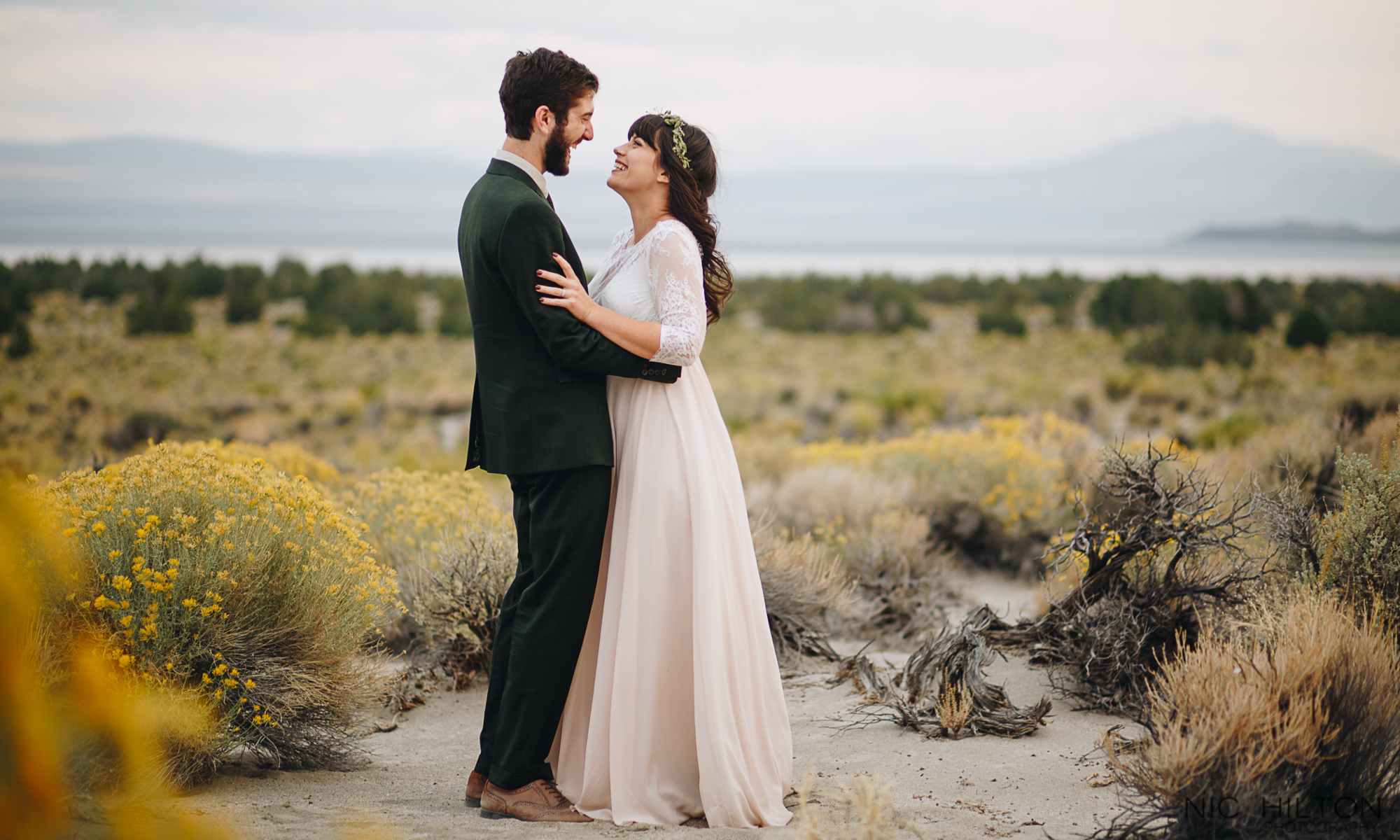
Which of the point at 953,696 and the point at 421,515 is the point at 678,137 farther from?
the point at 421,515

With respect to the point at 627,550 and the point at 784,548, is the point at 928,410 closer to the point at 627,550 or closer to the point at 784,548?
the point at 784,548

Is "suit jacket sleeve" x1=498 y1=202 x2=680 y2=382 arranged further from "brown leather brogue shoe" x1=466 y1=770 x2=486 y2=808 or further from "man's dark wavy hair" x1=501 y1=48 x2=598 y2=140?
"brown leather brogue shoe" x1=466 y1=770 x2=486 y2=808

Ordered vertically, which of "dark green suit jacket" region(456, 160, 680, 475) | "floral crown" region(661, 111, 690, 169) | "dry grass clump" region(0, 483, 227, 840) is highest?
"floral crown" region(661, 111, 690, 169)

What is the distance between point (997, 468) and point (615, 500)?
222 inches

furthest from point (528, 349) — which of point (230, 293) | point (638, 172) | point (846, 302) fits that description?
point (230, 293)

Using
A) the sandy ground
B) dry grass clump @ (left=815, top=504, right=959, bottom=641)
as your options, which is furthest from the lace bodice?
dry grass clump @ (left=815, top=504, right=959, bottom=641)

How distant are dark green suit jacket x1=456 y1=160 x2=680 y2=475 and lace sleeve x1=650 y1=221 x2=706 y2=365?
0.39 ft

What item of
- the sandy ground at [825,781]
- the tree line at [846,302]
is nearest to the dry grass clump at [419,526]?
the sandy ground at [825,781]

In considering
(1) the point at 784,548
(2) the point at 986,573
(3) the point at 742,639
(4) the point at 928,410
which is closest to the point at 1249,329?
(4) the point at 928,410

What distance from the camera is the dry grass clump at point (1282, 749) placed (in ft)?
9.20

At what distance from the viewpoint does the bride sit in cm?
314

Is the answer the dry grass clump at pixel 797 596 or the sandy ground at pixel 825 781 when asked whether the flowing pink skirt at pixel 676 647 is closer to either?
the sandy ground at pixel 825 781

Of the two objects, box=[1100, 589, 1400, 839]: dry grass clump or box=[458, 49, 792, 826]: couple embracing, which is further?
box=[458, 49, 792, 826]: couple embracing

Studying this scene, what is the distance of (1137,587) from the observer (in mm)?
4496
